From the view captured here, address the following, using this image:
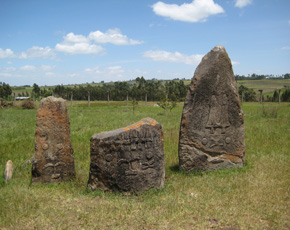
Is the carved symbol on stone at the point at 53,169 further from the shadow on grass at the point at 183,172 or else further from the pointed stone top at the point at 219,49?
the pointed stone top at the point at 219,49

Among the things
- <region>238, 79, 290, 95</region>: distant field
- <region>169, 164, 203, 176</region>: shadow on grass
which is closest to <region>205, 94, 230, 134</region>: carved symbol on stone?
<region>169, 164, 203, 176</region>: shadow on grass

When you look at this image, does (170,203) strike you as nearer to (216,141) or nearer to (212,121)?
(216,141)

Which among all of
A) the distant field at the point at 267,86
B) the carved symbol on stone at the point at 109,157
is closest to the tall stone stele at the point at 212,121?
the carved symbol on stone at the point at 109,157

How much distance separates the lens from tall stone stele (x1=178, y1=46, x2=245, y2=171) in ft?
27.9

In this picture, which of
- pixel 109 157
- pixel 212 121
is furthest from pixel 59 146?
pixel 212 121

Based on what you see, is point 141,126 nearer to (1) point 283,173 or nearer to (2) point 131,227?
(2) point 131,227

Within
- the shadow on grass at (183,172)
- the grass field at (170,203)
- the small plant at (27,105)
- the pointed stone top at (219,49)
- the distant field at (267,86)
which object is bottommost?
the grass field at (170,203)

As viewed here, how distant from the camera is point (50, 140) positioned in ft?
25.1

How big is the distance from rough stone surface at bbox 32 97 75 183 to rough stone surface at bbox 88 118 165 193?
4.43 feet

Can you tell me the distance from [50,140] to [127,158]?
247 cm

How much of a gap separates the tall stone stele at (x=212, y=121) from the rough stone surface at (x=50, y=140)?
3.66 m

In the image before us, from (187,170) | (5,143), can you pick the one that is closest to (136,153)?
(187,170)

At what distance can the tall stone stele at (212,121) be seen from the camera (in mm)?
8500

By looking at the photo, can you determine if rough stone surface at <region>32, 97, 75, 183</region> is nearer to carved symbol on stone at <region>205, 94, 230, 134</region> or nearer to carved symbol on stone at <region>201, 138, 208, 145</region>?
carved symbol on stone at <region>201, 138, 208, 145</region>
